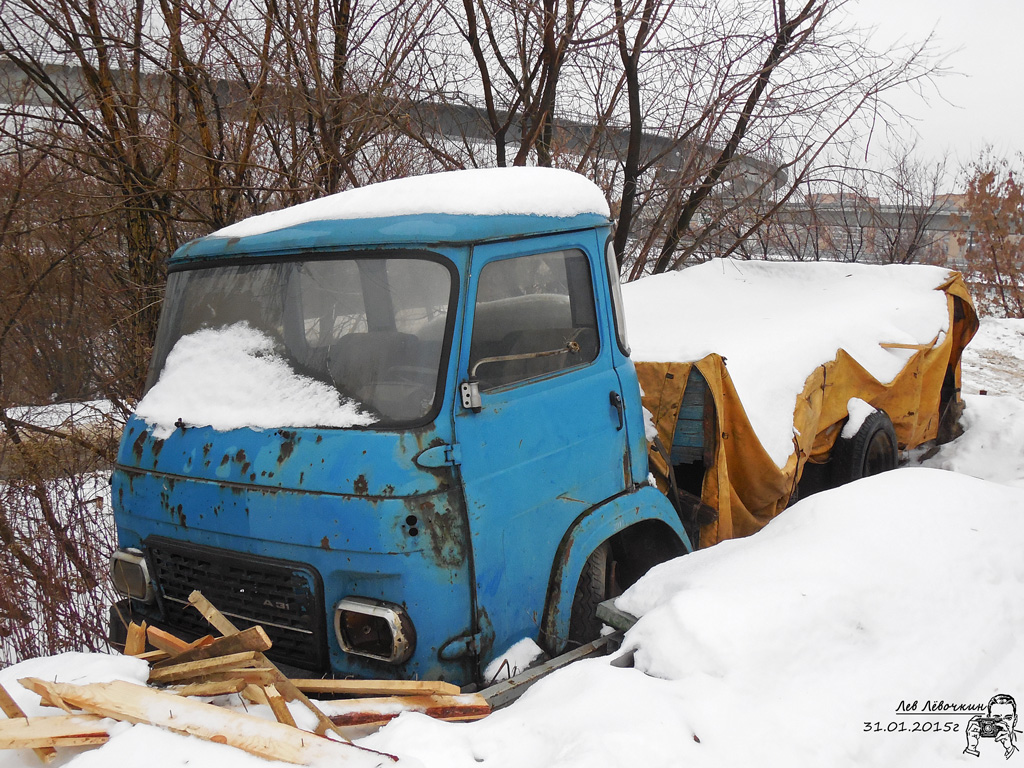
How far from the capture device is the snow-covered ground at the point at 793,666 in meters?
2.28

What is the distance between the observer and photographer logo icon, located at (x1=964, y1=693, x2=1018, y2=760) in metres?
2.59

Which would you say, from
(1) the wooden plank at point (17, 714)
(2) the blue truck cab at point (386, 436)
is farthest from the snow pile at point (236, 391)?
(1) the wooden plank at point (17, 714)

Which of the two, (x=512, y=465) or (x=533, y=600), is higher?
(x=512, y=465)

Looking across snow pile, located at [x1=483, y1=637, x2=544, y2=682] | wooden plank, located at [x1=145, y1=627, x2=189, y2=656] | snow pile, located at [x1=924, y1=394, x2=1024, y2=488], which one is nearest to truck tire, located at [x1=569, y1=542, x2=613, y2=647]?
snow pile, located at [x1=483, y1=637, x2=544, y2=682]

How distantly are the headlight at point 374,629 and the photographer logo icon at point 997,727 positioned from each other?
6.05 ft

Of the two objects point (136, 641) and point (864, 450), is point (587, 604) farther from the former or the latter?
point (864, 450)

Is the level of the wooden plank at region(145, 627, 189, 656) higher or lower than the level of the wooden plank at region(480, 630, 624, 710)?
higher

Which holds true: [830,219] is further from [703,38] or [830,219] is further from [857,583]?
[857,583]

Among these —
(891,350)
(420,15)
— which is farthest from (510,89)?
(891,350)

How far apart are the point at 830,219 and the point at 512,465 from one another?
7247 millimetres

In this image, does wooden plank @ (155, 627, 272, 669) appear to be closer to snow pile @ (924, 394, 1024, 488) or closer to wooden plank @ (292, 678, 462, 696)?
wooden plank @ (292, 678, 462, 696)

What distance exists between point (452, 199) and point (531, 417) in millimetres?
857

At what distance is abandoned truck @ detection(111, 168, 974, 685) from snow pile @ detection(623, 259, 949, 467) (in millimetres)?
1070

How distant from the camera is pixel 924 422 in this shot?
563 cm
